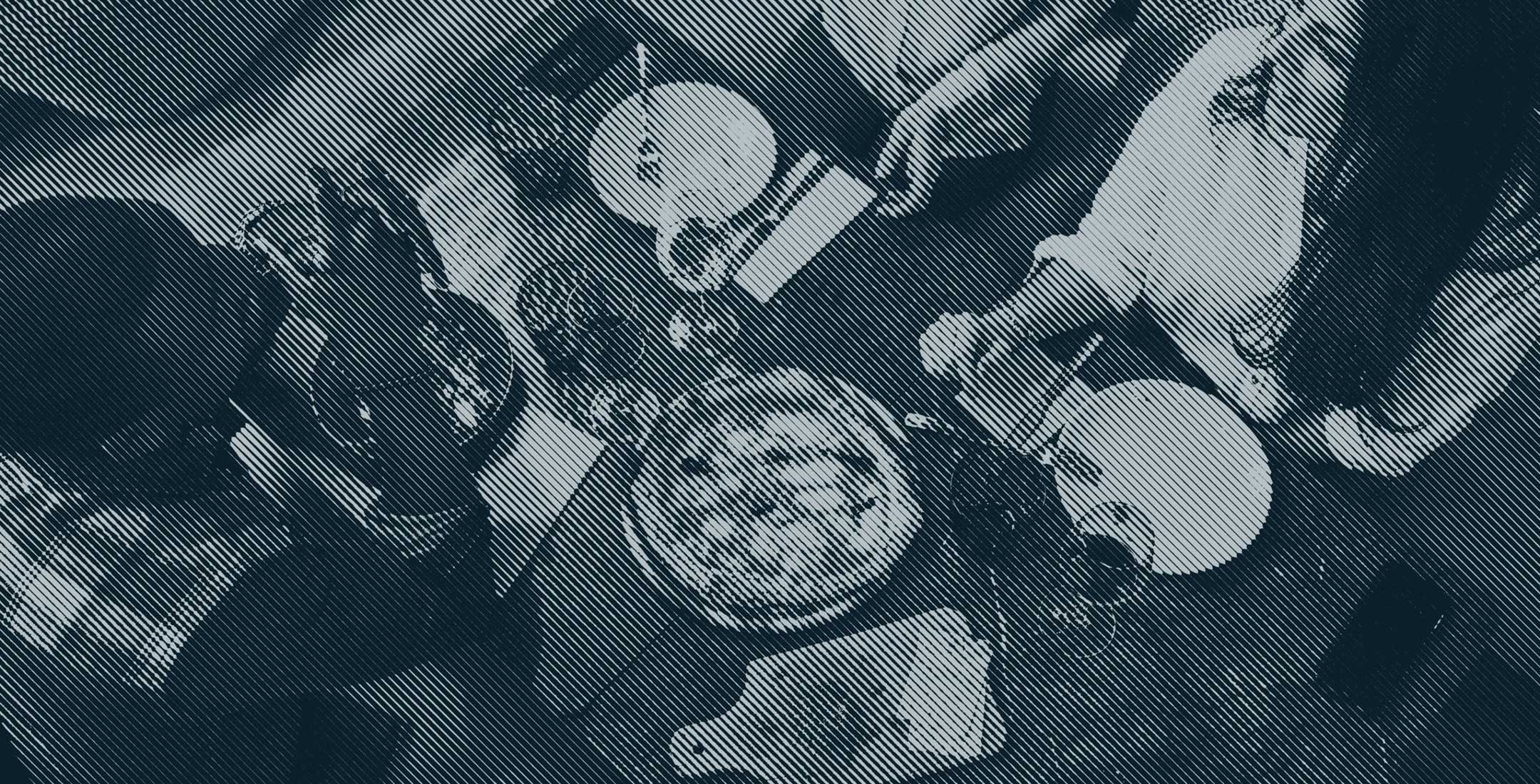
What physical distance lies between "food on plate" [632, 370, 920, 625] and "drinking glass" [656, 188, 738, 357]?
0.09 meters

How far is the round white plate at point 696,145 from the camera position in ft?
5.70

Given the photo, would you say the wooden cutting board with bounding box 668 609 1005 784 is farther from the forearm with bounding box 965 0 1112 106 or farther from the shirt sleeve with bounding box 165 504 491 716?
the forearm with bounding box 965 0 1112 106

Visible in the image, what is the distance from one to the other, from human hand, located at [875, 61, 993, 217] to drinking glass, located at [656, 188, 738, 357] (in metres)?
0.30

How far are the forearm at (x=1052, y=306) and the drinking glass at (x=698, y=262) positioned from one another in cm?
47

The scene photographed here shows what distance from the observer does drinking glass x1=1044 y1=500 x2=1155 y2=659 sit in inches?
69.3

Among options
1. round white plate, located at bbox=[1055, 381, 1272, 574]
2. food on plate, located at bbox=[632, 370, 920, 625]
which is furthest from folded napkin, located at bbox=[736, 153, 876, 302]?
round white plate, located at bbox=[1055, 381, 1272, 574]

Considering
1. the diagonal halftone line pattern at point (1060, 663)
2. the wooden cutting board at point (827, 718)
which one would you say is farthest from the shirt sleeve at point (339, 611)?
the wooden cutting board at point (827, 718)

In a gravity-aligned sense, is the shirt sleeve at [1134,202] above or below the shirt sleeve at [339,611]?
above

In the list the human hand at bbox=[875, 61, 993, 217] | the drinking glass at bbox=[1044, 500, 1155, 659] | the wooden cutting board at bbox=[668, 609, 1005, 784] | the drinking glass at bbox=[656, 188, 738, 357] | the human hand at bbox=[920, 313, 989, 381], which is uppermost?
the human hand at bbox=[875, 61, 993, 217]

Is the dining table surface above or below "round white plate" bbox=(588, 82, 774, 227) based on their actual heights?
below

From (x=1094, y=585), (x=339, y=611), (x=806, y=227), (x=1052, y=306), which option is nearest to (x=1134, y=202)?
(x=1052, y=306)

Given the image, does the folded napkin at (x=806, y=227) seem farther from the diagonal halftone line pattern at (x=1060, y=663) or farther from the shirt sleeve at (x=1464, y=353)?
the shirt sleeve at (x=1464, y=353)

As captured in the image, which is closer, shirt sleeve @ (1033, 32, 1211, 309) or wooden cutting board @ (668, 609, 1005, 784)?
shirt sleeve @ (1033, 32, 1211, 309)

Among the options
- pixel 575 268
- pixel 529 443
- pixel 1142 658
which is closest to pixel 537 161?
pixel 575 268
